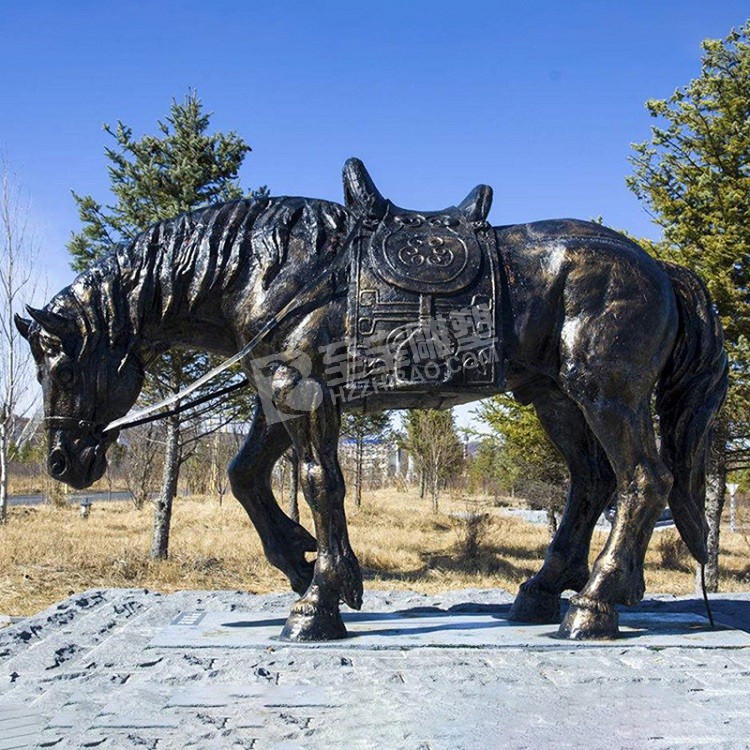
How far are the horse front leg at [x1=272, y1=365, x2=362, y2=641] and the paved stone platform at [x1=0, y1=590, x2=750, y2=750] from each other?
0.20 meters

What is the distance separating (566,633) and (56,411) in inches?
115

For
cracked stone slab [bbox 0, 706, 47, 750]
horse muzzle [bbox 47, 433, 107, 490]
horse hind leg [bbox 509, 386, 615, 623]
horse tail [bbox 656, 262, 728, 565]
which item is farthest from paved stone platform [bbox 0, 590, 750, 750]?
horse muzzle [bbox 47, 433, 107, 490]

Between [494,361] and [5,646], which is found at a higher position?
[494,361]

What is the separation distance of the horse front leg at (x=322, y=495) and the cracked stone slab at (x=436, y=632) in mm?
180

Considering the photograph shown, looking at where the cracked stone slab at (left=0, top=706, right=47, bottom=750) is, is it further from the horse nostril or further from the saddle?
Answer: the saddle

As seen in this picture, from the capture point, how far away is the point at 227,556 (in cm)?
1211

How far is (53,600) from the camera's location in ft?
27.7

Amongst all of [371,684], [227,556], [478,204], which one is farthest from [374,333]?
[227,556]

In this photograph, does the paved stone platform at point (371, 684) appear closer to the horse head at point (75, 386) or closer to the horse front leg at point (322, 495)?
the horse front leg at point (322, 495)

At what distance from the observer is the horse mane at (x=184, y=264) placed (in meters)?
4.54

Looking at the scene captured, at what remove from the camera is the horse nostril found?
4.44 m

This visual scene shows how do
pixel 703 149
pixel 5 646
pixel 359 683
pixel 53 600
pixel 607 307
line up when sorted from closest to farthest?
pixel 359 683 → pixel 5 646 → pixel 607 307 → pixel 53 600 → pixel 703 149

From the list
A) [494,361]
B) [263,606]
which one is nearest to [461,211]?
[494,361]

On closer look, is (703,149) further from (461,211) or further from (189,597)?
(189,597)
